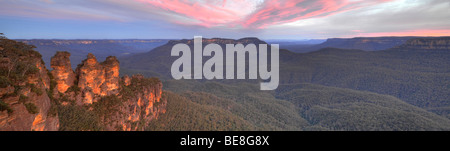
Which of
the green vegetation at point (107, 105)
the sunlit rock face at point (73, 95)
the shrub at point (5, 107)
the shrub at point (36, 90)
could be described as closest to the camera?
the shrub at point (5, 107)

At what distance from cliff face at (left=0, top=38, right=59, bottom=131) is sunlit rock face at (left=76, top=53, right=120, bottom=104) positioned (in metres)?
6.11

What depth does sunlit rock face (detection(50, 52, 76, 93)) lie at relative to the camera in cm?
2238

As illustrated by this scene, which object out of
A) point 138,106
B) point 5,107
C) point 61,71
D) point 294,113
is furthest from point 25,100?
point 294,113

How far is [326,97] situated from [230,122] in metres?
63.2

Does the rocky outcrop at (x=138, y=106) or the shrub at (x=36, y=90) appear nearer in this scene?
the shrub at (x=36, y=90)

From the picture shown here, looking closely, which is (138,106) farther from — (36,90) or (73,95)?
(36,90)

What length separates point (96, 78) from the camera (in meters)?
27.6

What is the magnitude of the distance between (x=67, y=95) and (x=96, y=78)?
5.24m

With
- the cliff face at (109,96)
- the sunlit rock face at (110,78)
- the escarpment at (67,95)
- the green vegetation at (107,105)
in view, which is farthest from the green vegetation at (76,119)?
the sunlit rock face at (110,78)

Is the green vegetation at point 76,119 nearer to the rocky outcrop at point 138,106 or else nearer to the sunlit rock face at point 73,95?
the sunlit rock face at point 73,95

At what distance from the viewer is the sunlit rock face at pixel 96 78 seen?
25812 millimetres

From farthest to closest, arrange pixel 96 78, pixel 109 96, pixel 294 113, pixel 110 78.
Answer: pixel 294 113
pixel 110 78
pixel 109 96
pixel 96 78

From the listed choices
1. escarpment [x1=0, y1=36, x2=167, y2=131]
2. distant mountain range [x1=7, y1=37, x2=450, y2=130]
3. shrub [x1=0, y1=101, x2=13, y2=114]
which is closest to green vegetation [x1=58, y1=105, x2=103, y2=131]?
escarpment [x1=0, y1=36, x2=167, y2=131]

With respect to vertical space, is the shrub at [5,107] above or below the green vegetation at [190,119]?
above
